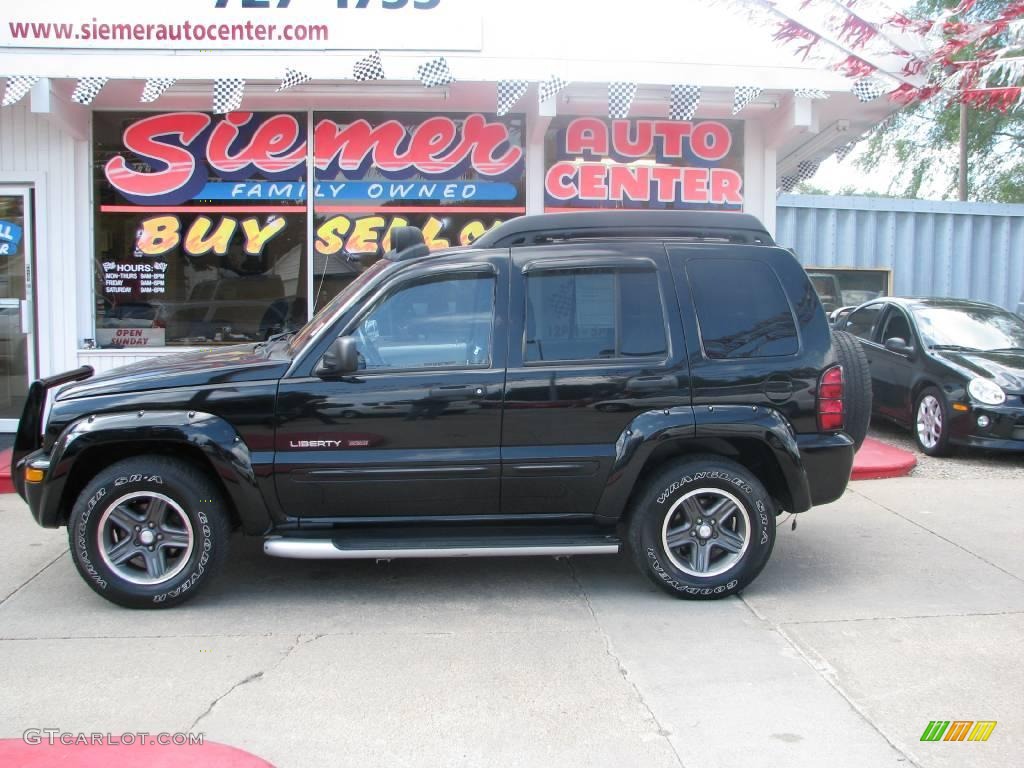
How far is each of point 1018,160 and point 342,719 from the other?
25.5m

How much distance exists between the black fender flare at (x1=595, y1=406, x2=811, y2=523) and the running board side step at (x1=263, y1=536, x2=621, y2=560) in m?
0.24

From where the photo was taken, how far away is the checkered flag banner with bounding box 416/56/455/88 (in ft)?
26.8

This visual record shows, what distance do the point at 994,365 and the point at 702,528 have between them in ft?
17.5

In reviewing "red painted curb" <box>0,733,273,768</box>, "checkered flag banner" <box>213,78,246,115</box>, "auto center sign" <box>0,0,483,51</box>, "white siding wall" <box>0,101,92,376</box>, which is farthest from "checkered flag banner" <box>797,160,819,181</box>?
"red painted curb" <box>0,733,273,768</box>

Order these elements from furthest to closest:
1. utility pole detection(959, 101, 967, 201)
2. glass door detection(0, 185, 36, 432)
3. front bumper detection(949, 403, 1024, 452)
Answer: utility pole detection(959, 101, 967, 201) → glass door detection(0, 185, 36, 432) → front bumper detection(949, 403, 1024, 452)

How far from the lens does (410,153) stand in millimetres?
9211

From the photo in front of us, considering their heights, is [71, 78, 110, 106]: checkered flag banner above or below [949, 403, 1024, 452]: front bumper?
above

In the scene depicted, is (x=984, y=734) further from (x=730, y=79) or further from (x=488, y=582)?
(x=730, y=79)

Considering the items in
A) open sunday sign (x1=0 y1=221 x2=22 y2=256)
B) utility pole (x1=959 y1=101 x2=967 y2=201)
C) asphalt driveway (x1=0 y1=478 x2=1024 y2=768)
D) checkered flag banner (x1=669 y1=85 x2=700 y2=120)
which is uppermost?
utility pole (x1=959 y1=101 x2=967 y2=201)

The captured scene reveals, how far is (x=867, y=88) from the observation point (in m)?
8.51

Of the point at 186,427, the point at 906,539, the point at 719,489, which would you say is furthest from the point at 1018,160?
the point at 186,427

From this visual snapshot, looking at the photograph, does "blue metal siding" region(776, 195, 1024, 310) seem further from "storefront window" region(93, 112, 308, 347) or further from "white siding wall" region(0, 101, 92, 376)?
"white siding wall" region(0, 101, 92, 376)

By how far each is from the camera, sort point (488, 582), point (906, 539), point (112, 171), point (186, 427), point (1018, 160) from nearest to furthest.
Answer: point (186, 427)
point (488, 582)
point (906, 539)
point (112, 171)
point (1018, 160)

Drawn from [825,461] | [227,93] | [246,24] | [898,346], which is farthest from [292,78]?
[898,346]
